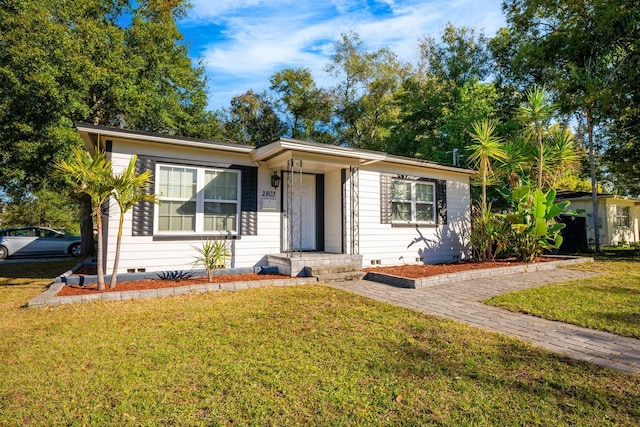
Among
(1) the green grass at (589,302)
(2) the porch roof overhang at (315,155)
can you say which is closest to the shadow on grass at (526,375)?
(1) the green grass at (589,302)

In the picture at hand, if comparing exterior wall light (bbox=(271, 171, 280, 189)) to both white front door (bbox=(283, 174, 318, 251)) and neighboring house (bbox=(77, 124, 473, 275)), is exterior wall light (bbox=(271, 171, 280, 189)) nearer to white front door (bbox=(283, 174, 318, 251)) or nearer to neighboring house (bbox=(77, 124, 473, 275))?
neighboring house (bbox=(77, 124, 473, 275))

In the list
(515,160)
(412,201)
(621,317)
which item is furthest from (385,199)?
(621,317)

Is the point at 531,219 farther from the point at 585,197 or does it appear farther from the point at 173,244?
the point at 585,197

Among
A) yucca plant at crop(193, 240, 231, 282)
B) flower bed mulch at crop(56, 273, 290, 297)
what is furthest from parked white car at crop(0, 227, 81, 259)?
yucca plant at crop(193, 240, 231, 282)

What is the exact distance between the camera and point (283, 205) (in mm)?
8555

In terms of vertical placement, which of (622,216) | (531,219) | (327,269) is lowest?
(327,269)

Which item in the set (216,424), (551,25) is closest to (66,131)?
(216,424)

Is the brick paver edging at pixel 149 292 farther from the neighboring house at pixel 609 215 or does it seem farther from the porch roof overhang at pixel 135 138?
the neighboring house at pixel 609 215

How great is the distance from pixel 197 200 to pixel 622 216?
924 inches

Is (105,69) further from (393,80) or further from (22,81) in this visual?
(393,80)

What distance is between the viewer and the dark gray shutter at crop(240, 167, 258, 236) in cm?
796

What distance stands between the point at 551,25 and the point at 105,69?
63.7 feet

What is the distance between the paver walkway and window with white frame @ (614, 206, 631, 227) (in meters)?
15.2

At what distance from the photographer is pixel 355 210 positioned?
8938 millimetres
